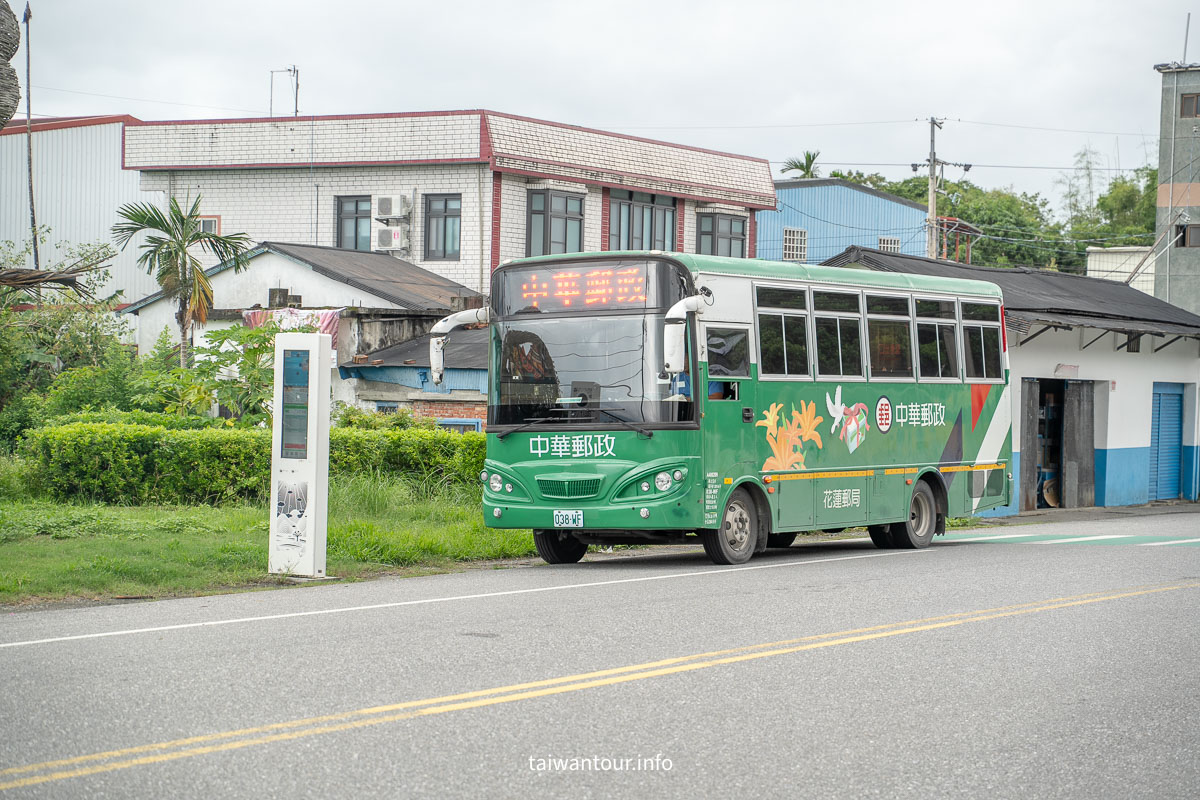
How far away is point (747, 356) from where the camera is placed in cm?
1518

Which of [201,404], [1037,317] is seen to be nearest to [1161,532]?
[1037,317]

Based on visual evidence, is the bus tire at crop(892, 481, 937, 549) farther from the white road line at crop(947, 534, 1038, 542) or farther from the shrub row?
the shrub row

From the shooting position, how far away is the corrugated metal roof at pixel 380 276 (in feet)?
102

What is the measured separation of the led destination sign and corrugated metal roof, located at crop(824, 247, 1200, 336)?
12170 millimetres

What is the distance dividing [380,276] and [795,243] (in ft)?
84.2

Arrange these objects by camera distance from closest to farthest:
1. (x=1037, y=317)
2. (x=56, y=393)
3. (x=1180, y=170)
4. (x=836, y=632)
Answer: (x=836, y=632) < (x=56, y=393) < (x=1037, y=317) < (x=1180, y=170)

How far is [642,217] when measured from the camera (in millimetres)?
38688

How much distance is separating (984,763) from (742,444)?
28.9ft

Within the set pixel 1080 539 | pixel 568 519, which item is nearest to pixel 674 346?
pixel 568 519

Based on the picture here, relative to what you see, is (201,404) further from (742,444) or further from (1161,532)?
(1161,532)

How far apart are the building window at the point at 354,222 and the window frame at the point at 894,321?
22211 mm

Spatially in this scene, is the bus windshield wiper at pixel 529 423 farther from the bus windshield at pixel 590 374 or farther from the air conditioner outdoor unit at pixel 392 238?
the air conditioner outdoor unit at pixel 392 238

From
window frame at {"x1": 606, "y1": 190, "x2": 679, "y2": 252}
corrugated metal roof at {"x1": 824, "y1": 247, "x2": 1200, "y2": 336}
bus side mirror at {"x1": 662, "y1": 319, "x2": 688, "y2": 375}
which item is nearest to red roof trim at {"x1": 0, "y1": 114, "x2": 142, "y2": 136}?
window frame at {"x1": 606, "y1": 190, "x2": 679, "y2": 252}

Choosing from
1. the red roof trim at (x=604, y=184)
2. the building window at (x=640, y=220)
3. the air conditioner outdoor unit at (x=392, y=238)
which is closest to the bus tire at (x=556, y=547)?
the red roof trim at (x=604, y=184)
